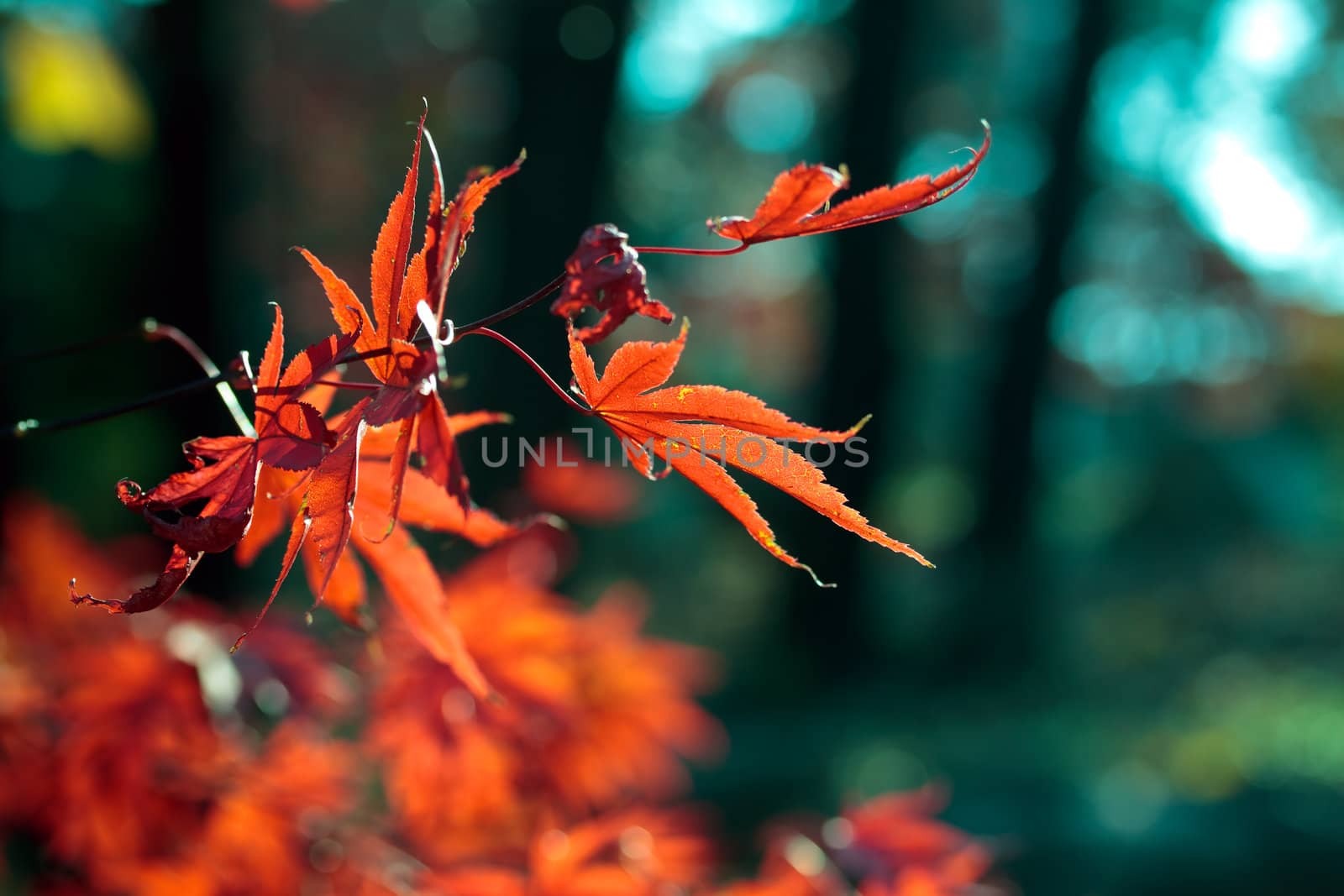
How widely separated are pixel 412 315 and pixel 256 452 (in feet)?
0.36

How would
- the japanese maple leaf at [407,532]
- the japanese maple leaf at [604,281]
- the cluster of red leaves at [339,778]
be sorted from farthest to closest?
the cluster of red leaves at [339,778]
the japanese maple leaf at [407,532]
the japanese maple leaf at [604,281]

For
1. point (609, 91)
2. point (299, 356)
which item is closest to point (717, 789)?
point (609, 91)

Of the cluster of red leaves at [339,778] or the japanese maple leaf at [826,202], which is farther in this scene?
the cluster of red leaves at [339,778]

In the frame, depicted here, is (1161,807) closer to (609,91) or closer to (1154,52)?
(609,91)

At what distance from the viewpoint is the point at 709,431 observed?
0.49m

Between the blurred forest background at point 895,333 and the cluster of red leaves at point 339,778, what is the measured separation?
1.68ft

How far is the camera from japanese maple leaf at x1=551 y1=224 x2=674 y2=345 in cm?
46

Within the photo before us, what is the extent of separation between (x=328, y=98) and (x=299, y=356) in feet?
26.8

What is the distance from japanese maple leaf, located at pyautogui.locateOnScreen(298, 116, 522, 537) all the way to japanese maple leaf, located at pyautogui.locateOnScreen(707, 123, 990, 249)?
129 mm

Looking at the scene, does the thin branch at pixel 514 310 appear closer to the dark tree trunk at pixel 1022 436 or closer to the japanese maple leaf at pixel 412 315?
the japanese maple leaf at pixel 412 315

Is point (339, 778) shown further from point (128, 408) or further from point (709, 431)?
point (709, 431)

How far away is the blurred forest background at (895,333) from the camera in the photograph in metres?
3.45

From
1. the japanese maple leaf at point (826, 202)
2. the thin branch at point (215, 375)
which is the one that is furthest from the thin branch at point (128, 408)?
the japanese maple leaf at point (826, 202)

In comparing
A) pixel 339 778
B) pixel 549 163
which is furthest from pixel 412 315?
pixel 549 163
